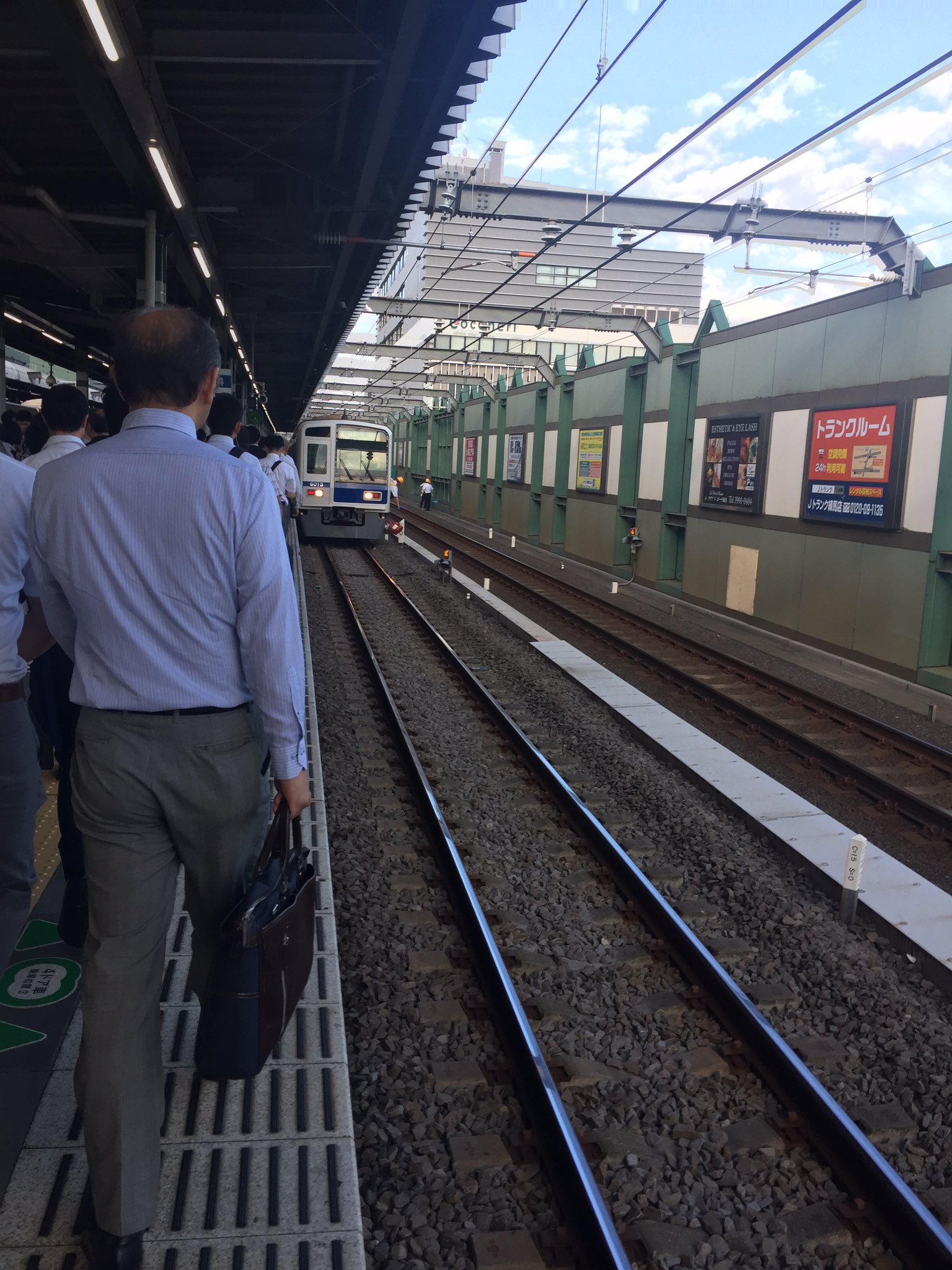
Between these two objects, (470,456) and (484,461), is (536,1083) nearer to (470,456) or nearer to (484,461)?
(484,461)

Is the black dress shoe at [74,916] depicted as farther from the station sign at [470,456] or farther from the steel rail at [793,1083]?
the station sign at [470,456]

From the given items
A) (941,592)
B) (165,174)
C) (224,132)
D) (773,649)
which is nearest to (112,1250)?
(165,174)

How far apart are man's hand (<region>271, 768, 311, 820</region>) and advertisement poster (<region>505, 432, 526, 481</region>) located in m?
28.0

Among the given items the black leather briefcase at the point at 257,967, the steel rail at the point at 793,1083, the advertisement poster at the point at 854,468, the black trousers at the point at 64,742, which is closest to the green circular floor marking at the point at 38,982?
the black trousers at the point at 64,742

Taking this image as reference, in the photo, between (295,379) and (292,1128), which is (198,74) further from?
(295,379)

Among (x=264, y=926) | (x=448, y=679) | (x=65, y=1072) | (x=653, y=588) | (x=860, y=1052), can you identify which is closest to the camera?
(x=264, y=926)

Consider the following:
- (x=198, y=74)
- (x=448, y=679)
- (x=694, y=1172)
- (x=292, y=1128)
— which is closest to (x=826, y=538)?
(x=448, y=679)

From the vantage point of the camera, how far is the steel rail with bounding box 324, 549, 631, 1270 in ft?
9.25

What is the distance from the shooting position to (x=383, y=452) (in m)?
22.9

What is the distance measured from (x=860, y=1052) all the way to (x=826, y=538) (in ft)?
32.4

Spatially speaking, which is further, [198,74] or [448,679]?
[448,679]

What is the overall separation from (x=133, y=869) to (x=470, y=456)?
36881 millimetres

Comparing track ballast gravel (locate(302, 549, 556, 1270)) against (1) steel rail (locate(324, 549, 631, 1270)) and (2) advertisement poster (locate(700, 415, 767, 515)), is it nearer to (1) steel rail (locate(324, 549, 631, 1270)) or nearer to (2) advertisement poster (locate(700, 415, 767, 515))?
(1) steel rail (locate(324, 549, 631, 1270))

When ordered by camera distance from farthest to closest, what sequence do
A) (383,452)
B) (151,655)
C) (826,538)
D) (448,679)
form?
(383,452), (826,538), (448,679), (151,655)
